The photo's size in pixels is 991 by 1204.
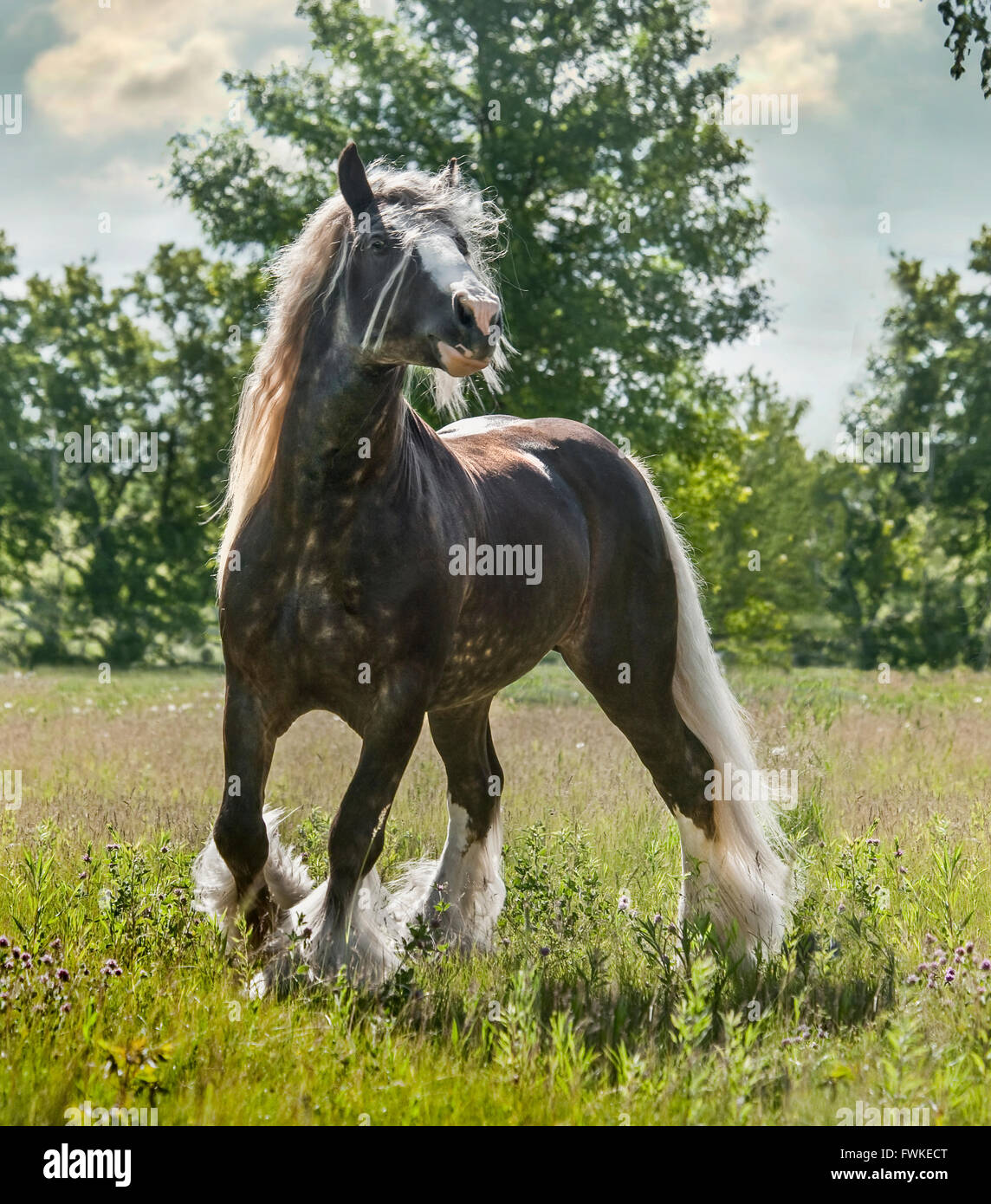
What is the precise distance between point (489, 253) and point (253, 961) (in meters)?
2.78

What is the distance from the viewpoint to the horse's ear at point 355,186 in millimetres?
3865

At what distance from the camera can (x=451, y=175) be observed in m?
4.36

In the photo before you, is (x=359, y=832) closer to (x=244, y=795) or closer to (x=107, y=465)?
(x=244, y=795)

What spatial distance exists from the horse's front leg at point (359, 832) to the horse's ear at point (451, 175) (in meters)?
1.97

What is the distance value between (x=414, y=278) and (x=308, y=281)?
22.4 inches

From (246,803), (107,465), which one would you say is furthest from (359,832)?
(107,465)

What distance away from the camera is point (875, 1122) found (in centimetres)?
287

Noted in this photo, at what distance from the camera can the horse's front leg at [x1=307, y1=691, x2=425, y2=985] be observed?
3902mm

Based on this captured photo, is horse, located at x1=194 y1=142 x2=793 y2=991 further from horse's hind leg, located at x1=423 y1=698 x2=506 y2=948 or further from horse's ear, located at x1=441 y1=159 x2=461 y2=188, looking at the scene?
horse's hind leg, located at x1=423 y1=698 x2=506 y2=948

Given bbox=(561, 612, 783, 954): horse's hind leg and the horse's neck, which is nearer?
the horse's neck

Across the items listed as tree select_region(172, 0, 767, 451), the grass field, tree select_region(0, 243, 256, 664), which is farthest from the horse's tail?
tree select_region(0, 243, 256, 664)
